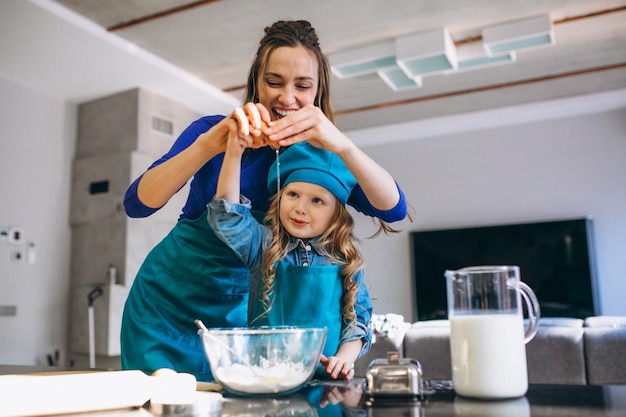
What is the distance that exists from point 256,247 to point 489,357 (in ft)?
1.55

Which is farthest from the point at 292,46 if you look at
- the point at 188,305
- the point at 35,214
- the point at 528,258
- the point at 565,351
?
the point at 528,258

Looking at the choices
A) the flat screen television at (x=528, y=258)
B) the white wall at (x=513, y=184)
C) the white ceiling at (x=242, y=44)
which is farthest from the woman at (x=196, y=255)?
the flat screen television at (x=528, y=258)

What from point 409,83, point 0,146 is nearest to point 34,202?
point 0,146

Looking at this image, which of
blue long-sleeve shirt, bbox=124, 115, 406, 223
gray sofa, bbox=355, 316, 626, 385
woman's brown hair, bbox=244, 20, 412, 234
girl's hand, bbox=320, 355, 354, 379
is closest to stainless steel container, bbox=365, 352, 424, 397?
girl's hand, bbox=320, 355, 354, 379

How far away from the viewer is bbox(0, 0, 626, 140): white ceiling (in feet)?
13.8

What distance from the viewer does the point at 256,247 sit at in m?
1.07

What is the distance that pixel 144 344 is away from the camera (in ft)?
3.62

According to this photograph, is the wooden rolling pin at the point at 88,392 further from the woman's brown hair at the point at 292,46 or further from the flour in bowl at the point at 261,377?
the woman's brown hair at the point at 292,46

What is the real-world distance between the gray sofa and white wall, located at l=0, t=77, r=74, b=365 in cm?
339

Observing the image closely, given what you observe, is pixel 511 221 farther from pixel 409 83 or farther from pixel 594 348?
pixel 594 348

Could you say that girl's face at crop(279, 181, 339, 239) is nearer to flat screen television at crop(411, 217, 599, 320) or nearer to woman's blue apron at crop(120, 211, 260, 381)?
woman's blue apron at crop(120, 211, 260, 381)

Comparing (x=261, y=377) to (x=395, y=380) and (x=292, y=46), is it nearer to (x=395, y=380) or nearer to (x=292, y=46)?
(x=395, y=380)

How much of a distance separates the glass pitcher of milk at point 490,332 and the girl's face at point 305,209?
19.6 inches

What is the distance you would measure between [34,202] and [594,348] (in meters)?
4.51
